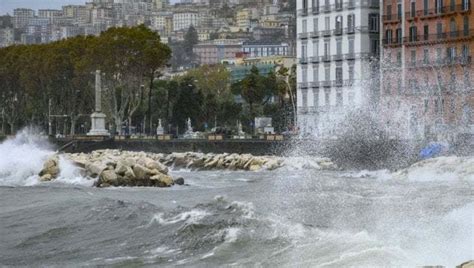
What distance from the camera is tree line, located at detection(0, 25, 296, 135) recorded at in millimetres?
95938

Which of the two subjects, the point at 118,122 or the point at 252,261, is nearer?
the point at 252,261

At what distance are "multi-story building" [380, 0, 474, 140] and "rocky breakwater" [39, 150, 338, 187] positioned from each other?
333 inches

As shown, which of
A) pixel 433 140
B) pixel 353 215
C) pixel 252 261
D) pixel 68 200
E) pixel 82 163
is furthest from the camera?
pixel 433 140

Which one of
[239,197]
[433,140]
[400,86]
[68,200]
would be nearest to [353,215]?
[239,197]

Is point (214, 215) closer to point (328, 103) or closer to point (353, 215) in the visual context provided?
point (353, 215)

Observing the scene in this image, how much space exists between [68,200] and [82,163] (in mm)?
19984

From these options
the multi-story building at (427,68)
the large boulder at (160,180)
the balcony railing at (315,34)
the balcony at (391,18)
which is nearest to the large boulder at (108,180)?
the large boulder at (160,180)

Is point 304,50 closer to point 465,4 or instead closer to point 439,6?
point 439,6

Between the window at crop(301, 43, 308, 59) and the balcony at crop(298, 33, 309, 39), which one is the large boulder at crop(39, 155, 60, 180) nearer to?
the window at crop(301, 43, 308, 59)

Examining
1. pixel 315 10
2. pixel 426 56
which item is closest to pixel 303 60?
pixel 315 10

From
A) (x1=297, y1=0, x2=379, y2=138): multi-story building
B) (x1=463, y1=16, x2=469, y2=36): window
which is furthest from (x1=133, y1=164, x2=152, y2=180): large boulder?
(x1=463, y1=16, x2=469, y2=36): window

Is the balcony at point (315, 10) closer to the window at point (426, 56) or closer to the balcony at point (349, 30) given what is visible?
the balcony at point (349, 30)

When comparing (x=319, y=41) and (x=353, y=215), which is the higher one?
(x=319, y=41)

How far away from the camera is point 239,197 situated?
3575cm
